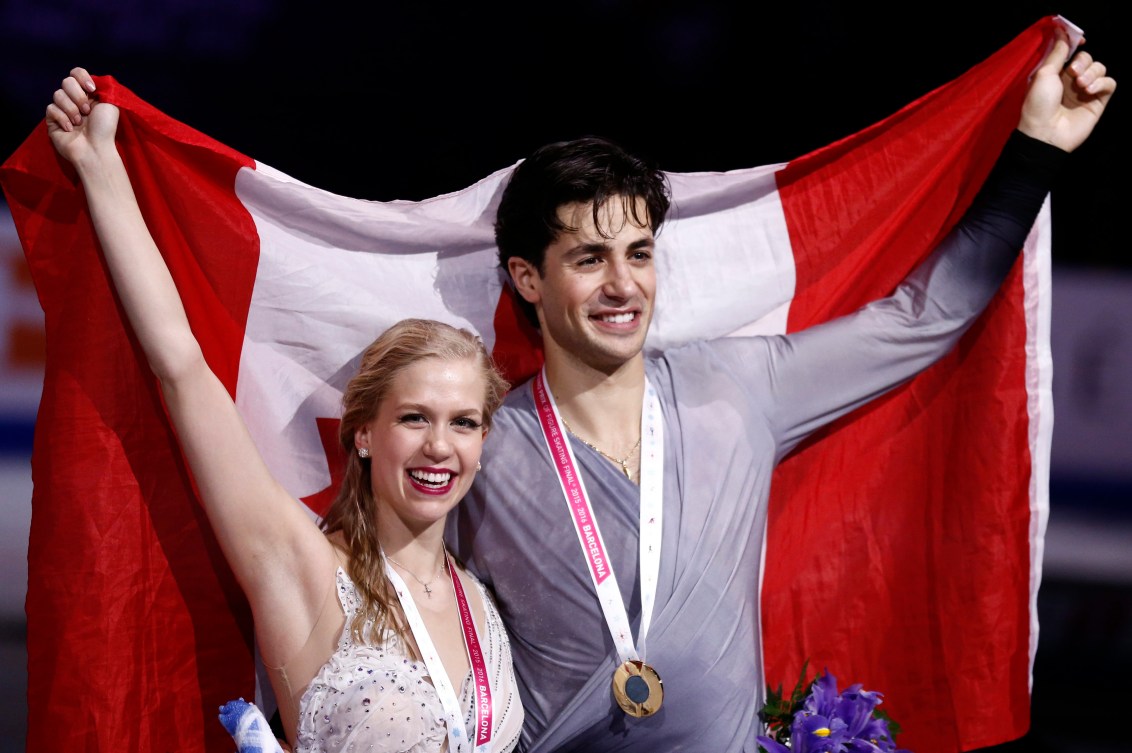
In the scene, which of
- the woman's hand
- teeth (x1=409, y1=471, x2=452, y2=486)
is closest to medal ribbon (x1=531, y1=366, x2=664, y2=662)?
teeth (x1=409, y1=471, x2=452, y2=486)

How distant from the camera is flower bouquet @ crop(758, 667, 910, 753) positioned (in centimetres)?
229

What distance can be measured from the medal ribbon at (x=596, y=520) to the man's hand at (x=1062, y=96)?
1.03 m

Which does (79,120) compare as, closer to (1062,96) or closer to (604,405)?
(604,405)

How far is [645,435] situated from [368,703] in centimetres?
80

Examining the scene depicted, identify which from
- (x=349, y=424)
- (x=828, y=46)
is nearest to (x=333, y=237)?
(x=349, y=424)

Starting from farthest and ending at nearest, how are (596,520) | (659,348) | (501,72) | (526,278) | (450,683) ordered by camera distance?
(501,72), (659,348), (526,278), (596,520), (450,683)

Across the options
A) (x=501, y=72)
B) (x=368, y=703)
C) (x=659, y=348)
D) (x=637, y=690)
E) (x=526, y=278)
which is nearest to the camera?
(x=368, y=703)

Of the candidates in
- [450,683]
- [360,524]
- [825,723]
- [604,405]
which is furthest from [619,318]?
[825,723]

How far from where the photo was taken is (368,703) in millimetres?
1944

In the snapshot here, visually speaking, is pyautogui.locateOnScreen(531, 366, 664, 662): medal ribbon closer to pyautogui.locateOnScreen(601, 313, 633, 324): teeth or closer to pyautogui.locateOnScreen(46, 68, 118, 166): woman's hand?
pyautogui.locateOnScreen(601, 313, 633, 324): teeth

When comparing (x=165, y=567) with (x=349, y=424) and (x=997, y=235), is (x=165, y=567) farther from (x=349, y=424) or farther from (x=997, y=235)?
(x=997, y=235)

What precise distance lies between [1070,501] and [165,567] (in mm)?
2729

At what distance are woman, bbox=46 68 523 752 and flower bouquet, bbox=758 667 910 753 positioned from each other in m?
0.56

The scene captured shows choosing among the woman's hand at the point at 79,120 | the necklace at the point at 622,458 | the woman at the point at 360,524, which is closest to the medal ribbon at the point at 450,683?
the woman at the point at 360,524
